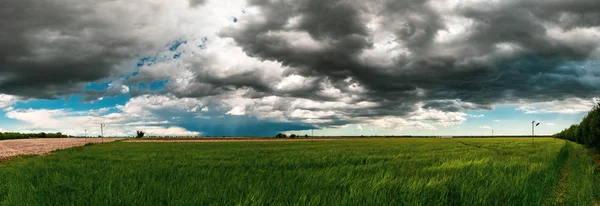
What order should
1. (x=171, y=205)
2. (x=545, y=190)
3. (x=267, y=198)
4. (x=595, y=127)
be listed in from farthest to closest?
(x=595, y=127) < (x=545, y=190) < (x=267, y=198) < (x=171, y=205)

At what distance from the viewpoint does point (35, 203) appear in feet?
23.4

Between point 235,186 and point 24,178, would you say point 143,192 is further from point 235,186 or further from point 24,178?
point 24,178

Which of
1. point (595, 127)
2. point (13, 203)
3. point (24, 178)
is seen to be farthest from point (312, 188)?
point (595, 127)

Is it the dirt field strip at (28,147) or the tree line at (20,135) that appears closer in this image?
the dirt field strip at (28,147)

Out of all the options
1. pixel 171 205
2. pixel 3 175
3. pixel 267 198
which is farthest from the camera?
pixel 3 175

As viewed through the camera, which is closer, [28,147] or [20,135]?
[28,147]

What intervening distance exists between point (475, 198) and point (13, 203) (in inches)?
381

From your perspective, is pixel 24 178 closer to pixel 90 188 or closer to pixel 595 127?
pixel 90 188

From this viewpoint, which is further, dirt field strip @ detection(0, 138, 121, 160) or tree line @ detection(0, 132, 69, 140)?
tree line @ detection(0, 132, 69, 140)

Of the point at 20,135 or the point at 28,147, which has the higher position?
the point at 28,147

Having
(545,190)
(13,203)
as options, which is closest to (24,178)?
(13,203)

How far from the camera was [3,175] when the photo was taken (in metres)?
13.9

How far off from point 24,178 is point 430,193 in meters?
12.2

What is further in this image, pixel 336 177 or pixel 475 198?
pixel 336 177
